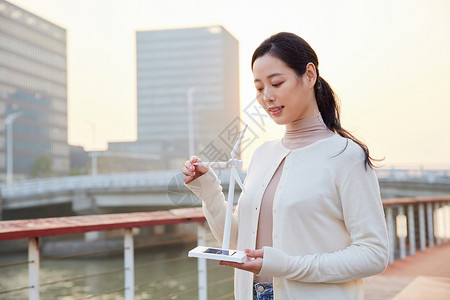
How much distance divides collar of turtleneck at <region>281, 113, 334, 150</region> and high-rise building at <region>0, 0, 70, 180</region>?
54.6 m

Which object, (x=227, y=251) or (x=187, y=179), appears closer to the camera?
(x=227, y=251)

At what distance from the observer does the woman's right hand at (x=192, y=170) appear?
57.6 inches

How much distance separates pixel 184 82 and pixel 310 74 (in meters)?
81.0

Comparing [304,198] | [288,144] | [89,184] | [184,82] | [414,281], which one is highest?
[184,82]

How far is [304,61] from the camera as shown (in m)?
1.38

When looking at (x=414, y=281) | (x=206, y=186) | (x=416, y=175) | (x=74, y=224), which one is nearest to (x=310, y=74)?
(x=206, y=186)

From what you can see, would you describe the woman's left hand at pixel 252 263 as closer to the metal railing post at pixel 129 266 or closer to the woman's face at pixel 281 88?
the woman's face at pixel 281 88

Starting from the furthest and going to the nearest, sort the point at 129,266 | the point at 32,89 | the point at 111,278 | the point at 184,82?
the point at 184,82 < the point at 32,89 < the point at 111,278 < the point at 129,266

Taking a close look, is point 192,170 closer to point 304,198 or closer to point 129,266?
point 304,198

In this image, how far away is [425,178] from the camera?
17625mm

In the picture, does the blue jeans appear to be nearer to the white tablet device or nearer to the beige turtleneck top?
the beige turtleneck top

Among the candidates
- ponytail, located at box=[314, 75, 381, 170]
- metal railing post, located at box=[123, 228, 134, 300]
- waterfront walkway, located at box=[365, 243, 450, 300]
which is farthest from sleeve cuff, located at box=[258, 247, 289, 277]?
waterfront walkway, located at box=[365, 243, 450, 300]

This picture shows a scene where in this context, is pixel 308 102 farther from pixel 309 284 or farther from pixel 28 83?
pixel 28 83

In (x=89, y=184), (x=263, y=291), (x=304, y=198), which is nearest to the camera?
(x=304, y=198)
